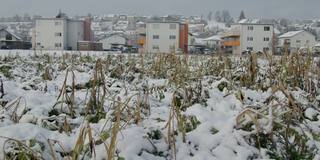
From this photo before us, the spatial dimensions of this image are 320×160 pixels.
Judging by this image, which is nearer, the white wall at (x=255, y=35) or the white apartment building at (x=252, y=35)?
the white apartment building at (x=252, y=35)

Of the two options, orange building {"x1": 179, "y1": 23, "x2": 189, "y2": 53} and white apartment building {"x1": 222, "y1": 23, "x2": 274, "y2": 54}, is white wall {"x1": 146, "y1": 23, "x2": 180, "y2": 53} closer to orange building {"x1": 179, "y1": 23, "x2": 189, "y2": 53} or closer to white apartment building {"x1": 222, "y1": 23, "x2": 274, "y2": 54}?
orange building {"x1": 179, "y1": 23, "x2": 189, "y2": 53}

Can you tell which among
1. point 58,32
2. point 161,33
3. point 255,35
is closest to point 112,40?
point 58,32

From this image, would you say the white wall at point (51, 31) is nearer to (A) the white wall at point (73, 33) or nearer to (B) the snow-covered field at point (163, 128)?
(A) the white wall at point (73, 33)

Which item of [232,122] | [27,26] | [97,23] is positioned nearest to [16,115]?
[232,122]

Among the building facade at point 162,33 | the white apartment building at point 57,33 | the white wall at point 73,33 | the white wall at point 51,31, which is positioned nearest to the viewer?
the building facade at point 162,33

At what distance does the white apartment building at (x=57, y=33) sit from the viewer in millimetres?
73812

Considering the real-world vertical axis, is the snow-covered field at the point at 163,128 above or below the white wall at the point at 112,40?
below

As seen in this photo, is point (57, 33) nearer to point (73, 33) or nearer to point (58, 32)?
point (58, 32)

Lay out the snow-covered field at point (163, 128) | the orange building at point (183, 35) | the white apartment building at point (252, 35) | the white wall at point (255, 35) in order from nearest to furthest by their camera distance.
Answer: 1. the snow-covered field at point (163, 128)
2. the white apartment building at point (252, 35)
3. the white wall at point (255, 35)
4. the orange building at point (183, 35)

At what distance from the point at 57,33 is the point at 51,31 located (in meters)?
1.23

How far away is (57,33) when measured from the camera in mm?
74312

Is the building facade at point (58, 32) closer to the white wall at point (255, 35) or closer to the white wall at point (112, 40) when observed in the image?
the white wall at point (112, 40)

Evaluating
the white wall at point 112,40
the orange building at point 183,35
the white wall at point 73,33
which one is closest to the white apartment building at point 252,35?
the orange building at point 183,35

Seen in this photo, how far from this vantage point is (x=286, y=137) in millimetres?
2840
